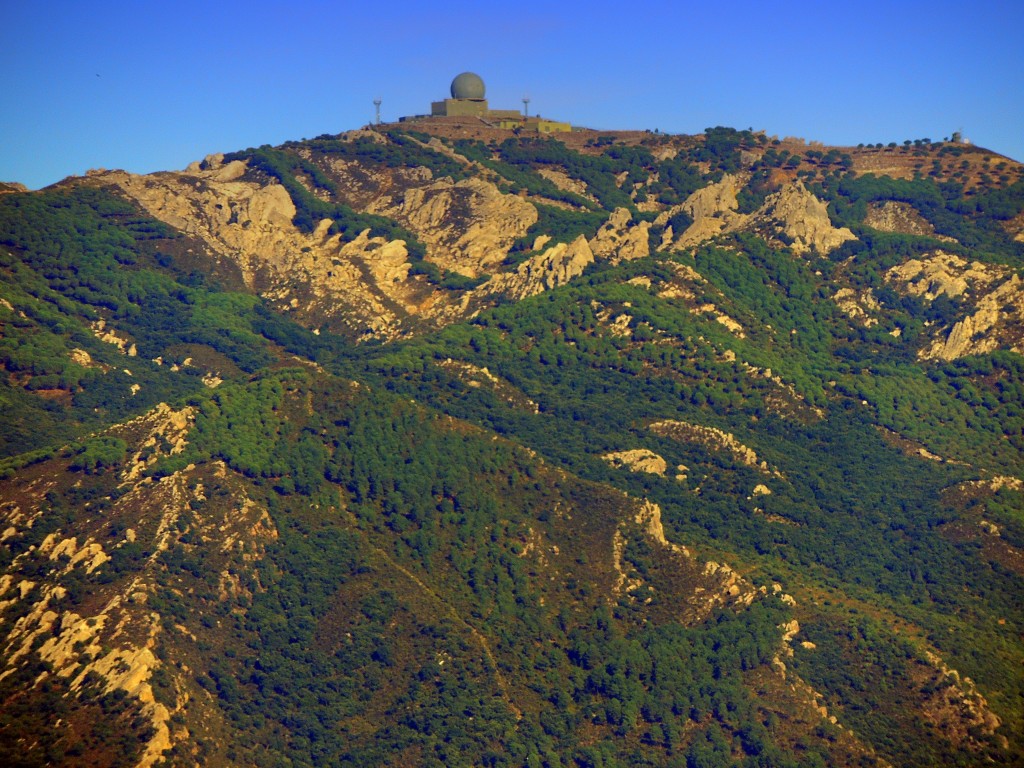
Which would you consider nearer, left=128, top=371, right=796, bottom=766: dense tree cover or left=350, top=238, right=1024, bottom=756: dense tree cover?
left=128, top=371, right=796, bottom=766: dense tree cover

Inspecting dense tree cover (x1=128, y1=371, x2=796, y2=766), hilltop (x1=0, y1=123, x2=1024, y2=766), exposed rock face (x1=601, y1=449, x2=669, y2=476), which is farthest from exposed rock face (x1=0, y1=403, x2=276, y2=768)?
exposed rock face (x1=601, y1=449, x2=669, y2=476)

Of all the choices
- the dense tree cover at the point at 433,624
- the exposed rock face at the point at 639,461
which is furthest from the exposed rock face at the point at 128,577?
the exposed rock face at the point at 639,461

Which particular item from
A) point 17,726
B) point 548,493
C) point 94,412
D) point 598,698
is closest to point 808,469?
point 548,493

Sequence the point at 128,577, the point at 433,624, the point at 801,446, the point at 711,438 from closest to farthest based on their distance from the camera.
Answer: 1. the point at 128,577
2. the point at 433,624
3. the point at 711,438
4. the point at 801,446

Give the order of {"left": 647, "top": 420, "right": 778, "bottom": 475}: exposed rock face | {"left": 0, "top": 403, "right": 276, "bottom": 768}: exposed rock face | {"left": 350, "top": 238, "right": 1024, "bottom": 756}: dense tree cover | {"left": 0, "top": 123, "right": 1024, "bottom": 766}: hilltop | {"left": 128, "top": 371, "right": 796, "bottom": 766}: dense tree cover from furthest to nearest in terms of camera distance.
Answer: {"left": 647, "top": 420, "right": 778, "bottom": 475}: exposed rock face < {"left": 350, "top": 238, "right": 1024, "bottom": 756}: dense tree cover < {"left": 128, "top": 371, "right": 796, "bottom": 766}: dense tree cover < {"left": 0, "top": 123, "right": 1024, "bottom": 766}: hilltop < {"left": 0, "top": 403, "right": 276, "bottom": 768}: exposed rock face

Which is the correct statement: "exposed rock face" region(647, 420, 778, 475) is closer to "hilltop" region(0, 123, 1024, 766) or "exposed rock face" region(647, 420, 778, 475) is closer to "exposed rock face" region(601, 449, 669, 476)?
"hilltop" region(0, 123, 1024, 766)

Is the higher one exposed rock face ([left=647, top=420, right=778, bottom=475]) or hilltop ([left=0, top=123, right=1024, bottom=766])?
exposed rock face ([left=647, top=420, right=778, bottom=475])

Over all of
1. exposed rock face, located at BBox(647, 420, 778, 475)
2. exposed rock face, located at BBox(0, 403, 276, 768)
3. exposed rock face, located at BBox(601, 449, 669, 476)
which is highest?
exposed rock face, located at BBox(647, 420, 778, 475)

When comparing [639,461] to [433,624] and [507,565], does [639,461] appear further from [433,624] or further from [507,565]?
[433,624]

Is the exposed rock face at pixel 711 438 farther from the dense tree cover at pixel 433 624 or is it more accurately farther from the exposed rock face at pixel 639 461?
the dense tree cover at pixel 433 624

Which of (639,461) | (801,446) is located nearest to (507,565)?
(639,461)
